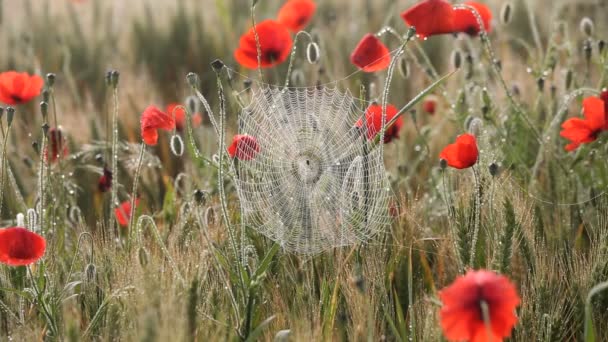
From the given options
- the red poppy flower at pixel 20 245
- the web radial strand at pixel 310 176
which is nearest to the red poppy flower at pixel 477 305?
the web radial strand at pixel 310 176

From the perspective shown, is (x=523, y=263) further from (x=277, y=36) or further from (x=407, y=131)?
(x=407, y=131)

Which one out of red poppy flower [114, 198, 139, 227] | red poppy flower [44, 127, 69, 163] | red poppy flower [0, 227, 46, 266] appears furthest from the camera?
red poppy flower [44, 127, 69, 163]

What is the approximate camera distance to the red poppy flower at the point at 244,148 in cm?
228

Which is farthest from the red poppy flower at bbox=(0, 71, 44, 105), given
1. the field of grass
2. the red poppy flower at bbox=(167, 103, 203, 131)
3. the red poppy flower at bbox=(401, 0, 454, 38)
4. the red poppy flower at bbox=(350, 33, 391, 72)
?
the red poppy flower at bbox=(401, 0, 454, 38)

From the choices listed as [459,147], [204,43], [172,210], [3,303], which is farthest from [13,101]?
[204,43]

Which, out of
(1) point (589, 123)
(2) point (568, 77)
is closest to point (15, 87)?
(1) point (589, 123)

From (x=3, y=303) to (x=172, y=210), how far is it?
66cm

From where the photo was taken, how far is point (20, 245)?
1987mm

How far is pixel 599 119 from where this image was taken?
2428mm

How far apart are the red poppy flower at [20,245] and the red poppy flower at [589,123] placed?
4.30 ft

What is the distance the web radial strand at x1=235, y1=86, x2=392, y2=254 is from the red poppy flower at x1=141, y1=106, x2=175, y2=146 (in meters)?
0.20

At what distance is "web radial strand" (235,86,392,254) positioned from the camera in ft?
7.77

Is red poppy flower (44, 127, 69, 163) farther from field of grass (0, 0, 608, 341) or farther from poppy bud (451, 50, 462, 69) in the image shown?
poppy bud (451, 50, 462, 69)

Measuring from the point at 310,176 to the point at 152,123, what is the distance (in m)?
0.50
